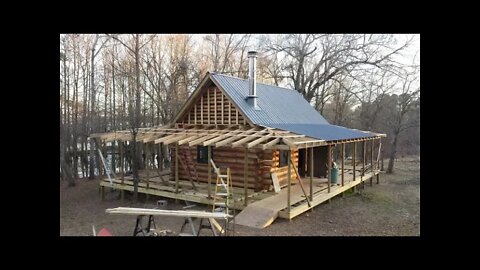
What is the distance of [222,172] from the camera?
14867 millimetres

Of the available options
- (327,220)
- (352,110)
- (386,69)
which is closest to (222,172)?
(327,220)

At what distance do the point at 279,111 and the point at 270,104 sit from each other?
1.92 feet

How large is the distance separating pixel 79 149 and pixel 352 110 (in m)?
25.6

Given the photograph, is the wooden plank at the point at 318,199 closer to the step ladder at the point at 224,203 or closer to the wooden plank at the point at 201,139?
the step ladder at the point at 224,203

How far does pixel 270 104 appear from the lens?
16672 mm

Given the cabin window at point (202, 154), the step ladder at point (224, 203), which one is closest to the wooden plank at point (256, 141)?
the step ladder at point (224, 203)

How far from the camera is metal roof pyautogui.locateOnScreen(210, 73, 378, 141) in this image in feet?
46.4

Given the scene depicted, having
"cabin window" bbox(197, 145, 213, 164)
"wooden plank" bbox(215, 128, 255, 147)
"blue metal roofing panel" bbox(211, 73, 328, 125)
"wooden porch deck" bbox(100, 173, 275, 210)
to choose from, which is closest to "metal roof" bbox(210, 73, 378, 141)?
"blue metal roofing panel" bbox(211, 73, 328, 125)

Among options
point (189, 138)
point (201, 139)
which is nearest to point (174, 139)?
point (189, 138)

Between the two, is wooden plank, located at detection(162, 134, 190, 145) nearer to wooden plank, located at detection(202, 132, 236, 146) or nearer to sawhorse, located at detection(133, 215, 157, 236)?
wooden plank, located at detection(202, 132, 236, 146)

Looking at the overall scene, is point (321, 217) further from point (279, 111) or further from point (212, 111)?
point (212, 111)

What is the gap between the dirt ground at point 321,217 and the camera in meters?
10.2

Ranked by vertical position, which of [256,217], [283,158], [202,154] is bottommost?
[256,217]

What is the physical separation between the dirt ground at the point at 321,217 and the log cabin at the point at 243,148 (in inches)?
21.2
